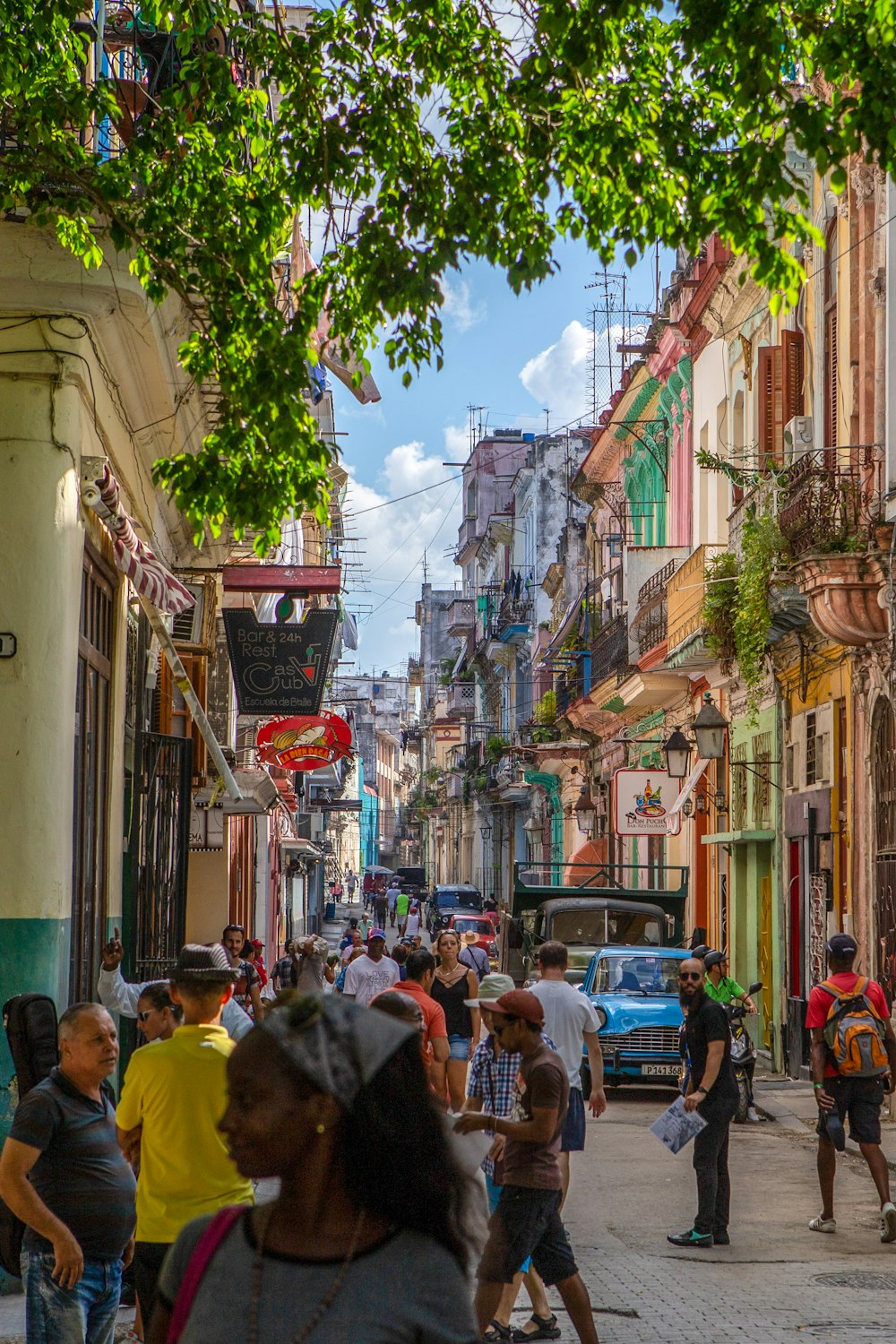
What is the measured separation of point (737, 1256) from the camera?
973 centimetres

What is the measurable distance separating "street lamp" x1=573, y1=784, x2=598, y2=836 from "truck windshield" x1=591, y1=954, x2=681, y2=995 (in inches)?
715

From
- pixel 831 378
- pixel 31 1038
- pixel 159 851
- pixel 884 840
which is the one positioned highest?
pixel 831 378

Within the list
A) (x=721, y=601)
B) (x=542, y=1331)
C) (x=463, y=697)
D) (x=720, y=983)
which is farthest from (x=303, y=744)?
(x=463, y=697)

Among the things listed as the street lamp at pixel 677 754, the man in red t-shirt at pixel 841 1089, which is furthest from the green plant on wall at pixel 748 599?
the man in red t-shirt at pixel 841 1089

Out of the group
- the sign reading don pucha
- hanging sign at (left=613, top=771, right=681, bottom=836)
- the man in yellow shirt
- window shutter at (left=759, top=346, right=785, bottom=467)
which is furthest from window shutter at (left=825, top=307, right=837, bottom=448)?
the man in yellow shirt

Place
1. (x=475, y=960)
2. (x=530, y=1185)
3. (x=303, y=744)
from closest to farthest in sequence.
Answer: (x=530, y=1185), (x=475, y=960), (x=303, y=744)

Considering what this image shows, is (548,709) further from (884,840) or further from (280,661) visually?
(884,840)

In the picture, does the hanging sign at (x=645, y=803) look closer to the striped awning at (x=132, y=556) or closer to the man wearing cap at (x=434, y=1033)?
the man wearing cap at (x=434, y=1033)

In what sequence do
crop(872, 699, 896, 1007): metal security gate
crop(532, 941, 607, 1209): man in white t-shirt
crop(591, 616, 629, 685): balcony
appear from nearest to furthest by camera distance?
1. crop(532, 941, 607, 1209): man in white t-shirt
2. crop(872, 699, 896, 1007): metal security gate
3. crop(591, 616, 629, 685): balcony

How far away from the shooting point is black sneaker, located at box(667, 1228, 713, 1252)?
10023 mm

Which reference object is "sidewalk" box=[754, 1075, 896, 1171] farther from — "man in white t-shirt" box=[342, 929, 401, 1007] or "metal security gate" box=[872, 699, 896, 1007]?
"man in white t-shirt" box=[342, 929, 401, 1007]

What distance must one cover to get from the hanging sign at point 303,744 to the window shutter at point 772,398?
23.7ft

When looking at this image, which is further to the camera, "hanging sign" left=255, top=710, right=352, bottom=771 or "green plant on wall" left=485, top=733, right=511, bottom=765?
"green plant on wall" left=485, top=733, right=511, bottom=765

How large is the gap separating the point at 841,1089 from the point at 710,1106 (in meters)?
0.80
